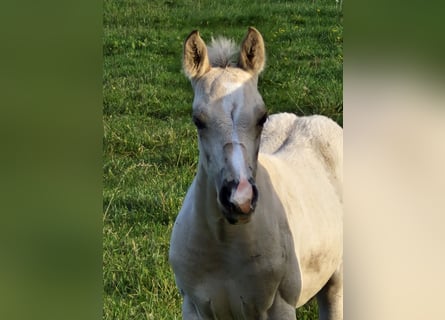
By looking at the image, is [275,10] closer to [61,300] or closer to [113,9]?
[113,9]

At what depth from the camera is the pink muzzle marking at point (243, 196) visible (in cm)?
141

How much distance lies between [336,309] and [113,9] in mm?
1160

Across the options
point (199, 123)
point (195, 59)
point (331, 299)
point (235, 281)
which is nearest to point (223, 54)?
point (195, 59)

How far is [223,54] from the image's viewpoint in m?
1.66

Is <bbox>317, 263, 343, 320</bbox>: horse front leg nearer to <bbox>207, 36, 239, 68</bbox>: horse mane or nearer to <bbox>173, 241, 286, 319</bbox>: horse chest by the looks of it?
<bbox>173, 241, 286, 319</bbox>: horse chest

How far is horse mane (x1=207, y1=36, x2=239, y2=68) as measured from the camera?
5.43ft

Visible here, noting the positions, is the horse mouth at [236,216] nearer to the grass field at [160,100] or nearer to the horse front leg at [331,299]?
the grass field at [160,100]

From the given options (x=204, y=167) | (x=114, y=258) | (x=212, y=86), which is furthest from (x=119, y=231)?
(x=212, y=86)

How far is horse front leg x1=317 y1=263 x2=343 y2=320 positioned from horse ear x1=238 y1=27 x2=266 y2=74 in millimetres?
843

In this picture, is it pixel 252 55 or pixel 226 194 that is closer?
pixel 226 194

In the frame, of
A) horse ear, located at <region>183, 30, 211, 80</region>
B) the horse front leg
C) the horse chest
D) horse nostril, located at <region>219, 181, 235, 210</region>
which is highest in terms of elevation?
horse ear, located at <region>183, 30, 211, 80</region>

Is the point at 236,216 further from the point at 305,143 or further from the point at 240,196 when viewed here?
the point at 305,143

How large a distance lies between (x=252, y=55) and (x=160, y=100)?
483mm

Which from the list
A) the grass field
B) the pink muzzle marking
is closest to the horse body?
the pink muzzle marking
